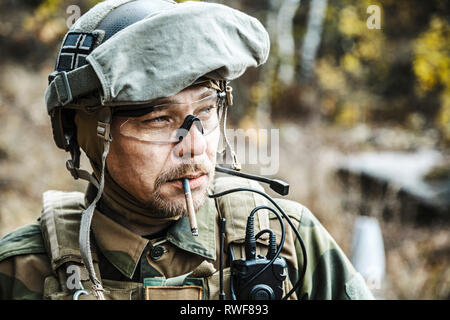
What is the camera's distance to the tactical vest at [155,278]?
70.4 inches

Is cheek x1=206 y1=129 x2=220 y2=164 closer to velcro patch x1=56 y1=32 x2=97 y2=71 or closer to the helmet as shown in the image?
the helmet

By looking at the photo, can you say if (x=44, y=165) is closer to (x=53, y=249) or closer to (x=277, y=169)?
(x=277, y=169)

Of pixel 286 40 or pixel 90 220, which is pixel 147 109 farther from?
pixel 286 40

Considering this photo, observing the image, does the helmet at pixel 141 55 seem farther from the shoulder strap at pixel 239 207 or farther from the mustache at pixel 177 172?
the shoulder strap at pixel 239 207

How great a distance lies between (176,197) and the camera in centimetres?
185

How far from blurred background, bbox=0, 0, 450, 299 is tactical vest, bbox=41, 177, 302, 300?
3.65ft

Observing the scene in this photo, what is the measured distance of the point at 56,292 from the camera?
1764mm

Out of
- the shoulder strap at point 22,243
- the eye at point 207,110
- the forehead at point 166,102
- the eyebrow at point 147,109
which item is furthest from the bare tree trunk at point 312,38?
the shoulder strap at point 22,243

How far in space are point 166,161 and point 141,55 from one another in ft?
1.44

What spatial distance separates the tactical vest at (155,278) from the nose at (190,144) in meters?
0.38

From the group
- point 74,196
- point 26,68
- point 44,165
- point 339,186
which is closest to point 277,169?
point 339,186

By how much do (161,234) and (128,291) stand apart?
0.31 metres

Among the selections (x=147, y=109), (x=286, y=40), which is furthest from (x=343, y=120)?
(x=147, y=109)

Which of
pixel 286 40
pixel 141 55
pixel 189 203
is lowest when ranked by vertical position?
pixel 189 203
